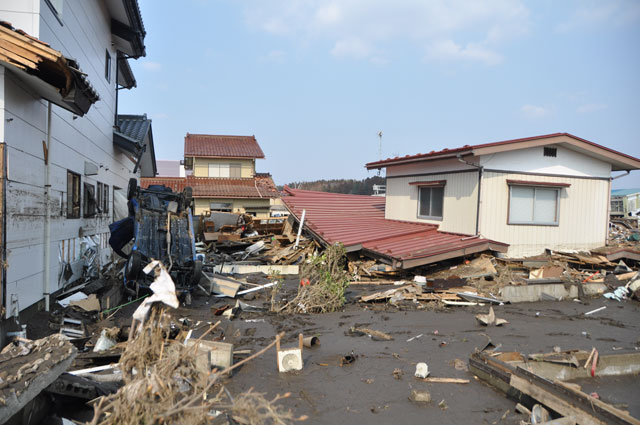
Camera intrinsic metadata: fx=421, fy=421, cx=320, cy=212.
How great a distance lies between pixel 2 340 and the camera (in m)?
5.11

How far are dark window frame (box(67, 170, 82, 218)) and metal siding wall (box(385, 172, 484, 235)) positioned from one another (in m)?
10.0

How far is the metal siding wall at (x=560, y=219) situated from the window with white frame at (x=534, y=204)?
0.17 metres

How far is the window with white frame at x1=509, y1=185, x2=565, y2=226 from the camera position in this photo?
12445 millimetres

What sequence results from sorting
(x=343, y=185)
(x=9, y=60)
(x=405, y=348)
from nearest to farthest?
(x=9, y=60) → (x=405, y=348) → (x=343, y=185)

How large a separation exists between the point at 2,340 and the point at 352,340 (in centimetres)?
467

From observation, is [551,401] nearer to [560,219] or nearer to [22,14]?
[22,14]

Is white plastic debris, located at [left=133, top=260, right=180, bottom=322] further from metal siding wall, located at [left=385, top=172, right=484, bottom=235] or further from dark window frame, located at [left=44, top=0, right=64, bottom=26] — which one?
metal siding wall, located at [left=385, top=172, right=484, bottom=235]

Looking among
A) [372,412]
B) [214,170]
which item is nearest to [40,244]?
[372,412]

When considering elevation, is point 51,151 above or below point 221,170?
below

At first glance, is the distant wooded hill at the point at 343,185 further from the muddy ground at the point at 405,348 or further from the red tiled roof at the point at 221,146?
the muddy ground at the point at 405,348

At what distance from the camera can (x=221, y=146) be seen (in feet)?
108

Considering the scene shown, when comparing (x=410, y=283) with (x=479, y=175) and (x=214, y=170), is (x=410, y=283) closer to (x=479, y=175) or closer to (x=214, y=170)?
(x=479, y=175)

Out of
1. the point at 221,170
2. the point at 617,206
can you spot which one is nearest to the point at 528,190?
the point at 617,206

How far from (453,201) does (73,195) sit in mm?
10151
